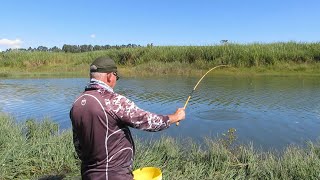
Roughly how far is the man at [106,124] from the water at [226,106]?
16.4ft

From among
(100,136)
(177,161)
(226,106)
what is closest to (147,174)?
(100,136)

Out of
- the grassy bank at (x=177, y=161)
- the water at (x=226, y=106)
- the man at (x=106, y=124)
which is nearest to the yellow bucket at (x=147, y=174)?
the man at (x=106, y=124)

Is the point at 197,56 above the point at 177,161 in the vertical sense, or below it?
above

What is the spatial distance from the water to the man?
4984 mm

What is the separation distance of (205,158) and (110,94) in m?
3.23

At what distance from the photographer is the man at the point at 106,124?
304 centimetres

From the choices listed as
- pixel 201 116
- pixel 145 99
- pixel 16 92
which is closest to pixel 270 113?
pixel 201 116

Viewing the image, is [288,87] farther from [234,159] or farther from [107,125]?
[107,125]

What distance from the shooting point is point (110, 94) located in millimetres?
3096

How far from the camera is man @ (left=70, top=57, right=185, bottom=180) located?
9.96 ft

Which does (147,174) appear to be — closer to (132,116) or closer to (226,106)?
(132,116)

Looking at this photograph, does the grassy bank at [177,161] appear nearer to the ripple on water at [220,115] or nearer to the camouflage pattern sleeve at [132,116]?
the camouflage pattern sleeve at [132,116]

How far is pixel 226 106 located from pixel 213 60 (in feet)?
45.6

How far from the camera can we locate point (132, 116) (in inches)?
120
